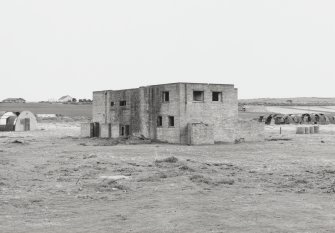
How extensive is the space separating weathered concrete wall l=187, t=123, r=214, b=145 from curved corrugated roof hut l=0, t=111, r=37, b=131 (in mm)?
34080

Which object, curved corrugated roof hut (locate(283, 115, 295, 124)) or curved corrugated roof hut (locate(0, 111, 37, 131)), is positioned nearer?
curved corrugated roof hut (locate(0, 111, 37, 131))

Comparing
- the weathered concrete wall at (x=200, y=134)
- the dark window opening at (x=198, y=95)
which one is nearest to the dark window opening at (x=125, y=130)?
the dark window opening at (x=198, y=95)

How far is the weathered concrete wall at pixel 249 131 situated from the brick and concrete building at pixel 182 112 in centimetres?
113

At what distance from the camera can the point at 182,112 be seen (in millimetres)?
41438

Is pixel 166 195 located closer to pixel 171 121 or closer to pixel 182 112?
pixel 182 112

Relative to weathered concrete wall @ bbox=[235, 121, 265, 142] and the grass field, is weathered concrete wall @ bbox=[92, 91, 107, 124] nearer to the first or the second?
weathered concrete wall @ bbox=[235, 121, 265, 142]

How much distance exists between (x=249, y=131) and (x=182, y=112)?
8.11 m

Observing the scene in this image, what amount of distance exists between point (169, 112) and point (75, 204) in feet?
91.1

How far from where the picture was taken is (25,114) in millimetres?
69438

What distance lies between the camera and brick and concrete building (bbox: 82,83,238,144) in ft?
136

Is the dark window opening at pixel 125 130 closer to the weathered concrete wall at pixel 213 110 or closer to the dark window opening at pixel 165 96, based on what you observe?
the dark window opening at pixel 165 96

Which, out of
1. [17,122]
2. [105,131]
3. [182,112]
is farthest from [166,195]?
[17,122]

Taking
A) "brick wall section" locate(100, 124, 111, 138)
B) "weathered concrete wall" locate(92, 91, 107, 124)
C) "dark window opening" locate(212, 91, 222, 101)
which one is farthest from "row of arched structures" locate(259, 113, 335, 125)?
"dark window opening" locate(212, 91, 222, 101)

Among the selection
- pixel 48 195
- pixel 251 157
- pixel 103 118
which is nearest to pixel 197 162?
pixel 251 157
